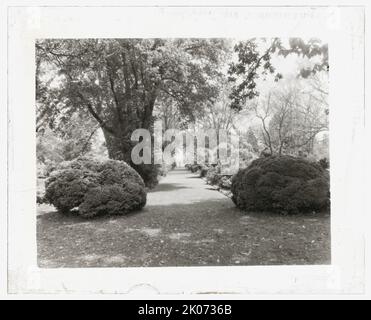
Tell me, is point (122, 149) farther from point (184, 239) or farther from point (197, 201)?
point (184, 239)

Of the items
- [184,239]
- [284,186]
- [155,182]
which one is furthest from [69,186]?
[155,182]

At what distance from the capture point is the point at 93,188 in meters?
9.76

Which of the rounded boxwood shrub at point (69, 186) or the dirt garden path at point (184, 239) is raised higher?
the rounded boxwood shrub at point (69, 186)

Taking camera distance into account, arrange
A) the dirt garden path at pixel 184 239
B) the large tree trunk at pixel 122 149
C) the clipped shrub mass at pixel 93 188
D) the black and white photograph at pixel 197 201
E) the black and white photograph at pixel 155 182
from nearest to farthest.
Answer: the black and white photograph at pixel 197 201
the dirt garden path at pixel 184 239
the black and white photograph at pixel 155 182
the clipped shrub mass at pixel 93 188
the large tree trunk at pixel 122 149

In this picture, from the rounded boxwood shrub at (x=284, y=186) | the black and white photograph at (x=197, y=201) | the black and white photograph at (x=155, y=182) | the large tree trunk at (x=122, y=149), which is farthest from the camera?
the large tree trunk at (x=122, y=149)

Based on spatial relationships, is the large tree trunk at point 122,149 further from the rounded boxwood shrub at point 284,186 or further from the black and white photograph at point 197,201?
the rounded boxwood shrub at point 284,186

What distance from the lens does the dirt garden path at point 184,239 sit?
20.2 ft

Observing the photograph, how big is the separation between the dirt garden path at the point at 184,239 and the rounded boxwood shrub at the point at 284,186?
1.19 ft

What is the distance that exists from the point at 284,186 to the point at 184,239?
144 inches

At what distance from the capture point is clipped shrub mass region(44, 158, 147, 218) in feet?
31.9

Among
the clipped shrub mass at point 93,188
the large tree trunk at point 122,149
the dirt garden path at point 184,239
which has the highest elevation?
the large tree trunk at point 122,149

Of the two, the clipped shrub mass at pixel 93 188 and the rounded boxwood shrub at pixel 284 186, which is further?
the clipped shrub mass at pixel 93 188

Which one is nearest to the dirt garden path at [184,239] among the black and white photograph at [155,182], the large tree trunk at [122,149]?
the black and white photograph at [155,182]

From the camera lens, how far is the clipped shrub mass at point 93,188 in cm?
973
